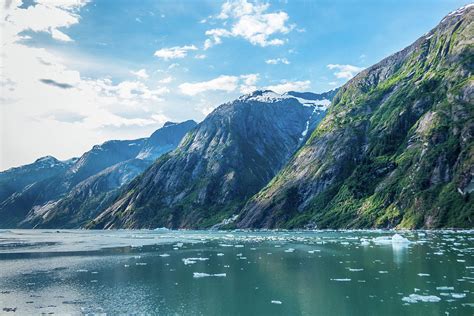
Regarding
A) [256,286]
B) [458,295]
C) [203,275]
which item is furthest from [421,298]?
[203,275]

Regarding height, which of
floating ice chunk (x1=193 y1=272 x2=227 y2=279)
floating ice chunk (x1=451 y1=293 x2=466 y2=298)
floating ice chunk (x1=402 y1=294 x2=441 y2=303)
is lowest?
floating ice chunk (x1=193 y1=272 x2=227 y2=279)

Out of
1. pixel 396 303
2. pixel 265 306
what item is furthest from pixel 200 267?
pixel 396 303

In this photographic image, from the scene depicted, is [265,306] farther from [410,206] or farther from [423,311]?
[410,206]

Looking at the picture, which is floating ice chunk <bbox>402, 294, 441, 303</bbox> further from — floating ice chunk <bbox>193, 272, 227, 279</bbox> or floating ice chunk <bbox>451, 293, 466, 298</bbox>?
floating ice chunk <bbox>193, 272, 227, 279</bbox>

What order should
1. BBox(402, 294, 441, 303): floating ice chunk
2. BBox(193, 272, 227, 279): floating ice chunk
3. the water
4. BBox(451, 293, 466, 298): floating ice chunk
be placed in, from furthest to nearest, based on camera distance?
BBox(193, 272, 227, 279): floating ice chunk, BBox(451, 293, 466, 298): floating ice chunk, the water, BBox(402, 294, 441, 303): floating ice chunk

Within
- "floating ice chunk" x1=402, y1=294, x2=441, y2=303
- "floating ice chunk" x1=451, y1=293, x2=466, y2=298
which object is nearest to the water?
"floating ice chunk" x1=402, y1=294, x2=441, y2=303

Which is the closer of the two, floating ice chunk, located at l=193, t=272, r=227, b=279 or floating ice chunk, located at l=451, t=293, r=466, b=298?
floating ice chunk, located at l=451, t=293, r=466, b=298

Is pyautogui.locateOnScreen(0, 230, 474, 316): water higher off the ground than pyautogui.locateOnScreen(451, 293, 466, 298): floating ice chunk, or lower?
lower

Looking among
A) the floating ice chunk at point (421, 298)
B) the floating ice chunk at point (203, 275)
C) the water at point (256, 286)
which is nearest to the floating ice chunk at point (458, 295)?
the water at point (256, 286)

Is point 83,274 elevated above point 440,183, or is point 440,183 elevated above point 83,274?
point 440,183

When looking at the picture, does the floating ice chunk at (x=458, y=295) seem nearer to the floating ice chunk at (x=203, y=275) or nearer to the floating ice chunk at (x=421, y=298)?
the floating ice chunk at (x=421, y=298)
